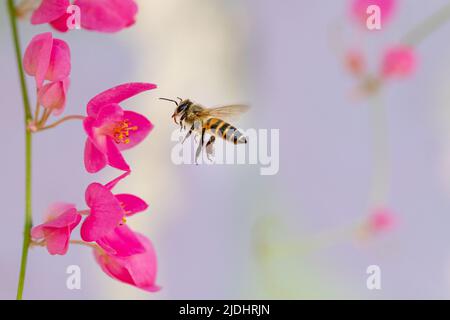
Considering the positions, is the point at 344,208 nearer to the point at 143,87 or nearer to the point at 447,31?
the point at 447,31

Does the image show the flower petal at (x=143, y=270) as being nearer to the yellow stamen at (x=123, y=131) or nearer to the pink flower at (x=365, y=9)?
the yellow stamen at (x=123, y=131)

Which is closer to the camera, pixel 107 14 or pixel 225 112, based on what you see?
pixel 107 14

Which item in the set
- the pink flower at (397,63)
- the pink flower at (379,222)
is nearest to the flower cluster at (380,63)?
the pink flower at (397,63)

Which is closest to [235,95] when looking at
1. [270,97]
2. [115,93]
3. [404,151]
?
[270,97]

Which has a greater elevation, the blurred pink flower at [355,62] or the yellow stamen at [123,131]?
the blurred pink flower at [355,62]

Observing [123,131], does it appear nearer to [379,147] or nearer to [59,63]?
[59,63]

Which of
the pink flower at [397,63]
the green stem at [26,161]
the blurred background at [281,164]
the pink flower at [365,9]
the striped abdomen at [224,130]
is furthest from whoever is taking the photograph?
the blurred background at [281,164]

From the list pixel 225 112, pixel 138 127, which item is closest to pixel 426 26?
pixel 225 112
